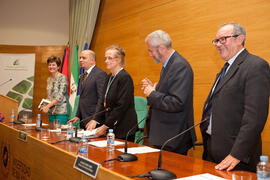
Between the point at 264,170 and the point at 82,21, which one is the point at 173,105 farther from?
the point at 82,21

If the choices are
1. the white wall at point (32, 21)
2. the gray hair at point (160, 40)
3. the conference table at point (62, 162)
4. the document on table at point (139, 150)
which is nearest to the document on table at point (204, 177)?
the conference table at point (62, 162)

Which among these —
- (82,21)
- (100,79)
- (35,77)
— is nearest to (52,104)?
(100,79)

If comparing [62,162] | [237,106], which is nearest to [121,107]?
[62,162]

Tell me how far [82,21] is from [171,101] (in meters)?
4.34

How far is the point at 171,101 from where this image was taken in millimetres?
1959

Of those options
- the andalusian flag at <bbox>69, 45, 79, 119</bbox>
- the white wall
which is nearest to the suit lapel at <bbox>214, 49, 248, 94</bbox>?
the andalusian flag at <bbox>69, 45, 79, 119</bbox>

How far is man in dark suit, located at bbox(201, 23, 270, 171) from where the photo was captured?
1.47 m

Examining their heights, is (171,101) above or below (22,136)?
above

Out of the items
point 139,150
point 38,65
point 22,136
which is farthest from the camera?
point 38,65

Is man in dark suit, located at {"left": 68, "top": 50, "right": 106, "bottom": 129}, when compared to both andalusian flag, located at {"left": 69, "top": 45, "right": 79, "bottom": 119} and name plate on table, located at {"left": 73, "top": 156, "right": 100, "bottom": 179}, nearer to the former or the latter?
name plate on table, located at {"left": 73, "top": 156, "right": 100, "bottom": 179}

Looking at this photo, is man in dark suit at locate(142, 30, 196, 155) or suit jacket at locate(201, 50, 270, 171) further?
man in dark suit at locate(142, 30, 196, 155)

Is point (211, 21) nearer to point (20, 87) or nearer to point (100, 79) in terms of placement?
point (100, 79)

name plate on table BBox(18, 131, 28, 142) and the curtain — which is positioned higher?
the curtain

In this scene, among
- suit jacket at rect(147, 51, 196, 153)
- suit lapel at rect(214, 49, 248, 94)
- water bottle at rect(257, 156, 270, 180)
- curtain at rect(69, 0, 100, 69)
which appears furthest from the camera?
curtain at rect(69, 0, 100, 69)
